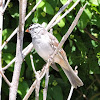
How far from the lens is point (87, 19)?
9.88 ft

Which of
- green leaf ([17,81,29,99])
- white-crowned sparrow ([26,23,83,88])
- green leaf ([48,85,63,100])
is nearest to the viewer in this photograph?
white-crowned sparrow ([26,23,83,88])

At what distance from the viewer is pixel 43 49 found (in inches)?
116

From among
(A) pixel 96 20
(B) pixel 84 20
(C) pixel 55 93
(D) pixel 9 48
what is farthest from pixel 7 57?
(A) pixel 96 20

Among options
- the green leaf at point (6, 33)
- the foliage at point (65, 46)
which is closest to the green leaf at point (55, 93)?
the foliage at point (65, 46)

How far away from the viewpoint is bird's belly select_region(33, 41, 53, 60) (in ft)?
9.58

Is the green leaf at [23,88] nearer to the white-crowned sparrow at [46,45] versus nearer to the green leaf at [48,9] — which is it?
the white-crowned sparrow at [46,45]

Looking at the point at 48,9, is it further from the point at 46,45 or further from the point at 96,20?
the point at 96,20

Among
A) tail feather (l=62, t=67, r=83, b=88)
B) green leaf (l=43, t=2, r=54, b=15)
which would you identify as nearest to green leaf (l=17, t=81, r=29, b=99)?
tail feather (l=62, t=67, r=83, b=88)

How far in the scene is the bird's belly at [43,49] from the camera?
2920 mm

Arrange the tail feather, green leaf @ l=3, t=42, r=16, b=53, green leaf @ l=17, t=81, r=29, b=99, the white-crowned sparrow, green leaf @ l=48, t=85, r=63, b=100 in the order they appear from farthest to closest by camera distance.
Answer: green leaf @ l=48, t=85, r=63, b=100 → green leaf @ l=3, t=42, r=16, b=53 → green leaf @ l=17, t=81, r=29, b=99 → the white-crowned sparrow → the tail feather

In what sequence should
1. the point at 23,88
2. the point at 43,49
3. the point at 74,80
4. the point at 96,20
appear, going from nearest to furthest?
the point at 74,80, the point at 43,49, the point at 23,88, the point at 96,20

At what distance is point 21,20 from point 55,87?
169 centimetres

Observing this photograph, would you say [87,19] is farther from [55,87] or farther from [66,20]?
[55,87]

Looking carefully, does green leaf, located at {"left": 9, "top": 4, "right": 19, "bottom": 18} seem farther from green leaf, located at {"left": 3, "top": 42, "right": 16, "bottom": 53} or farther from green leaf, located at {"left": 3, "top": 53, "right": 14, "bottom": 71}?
green leaf, located at {"left": 3, "top": 53, "right": 14, "bottom": 71}
